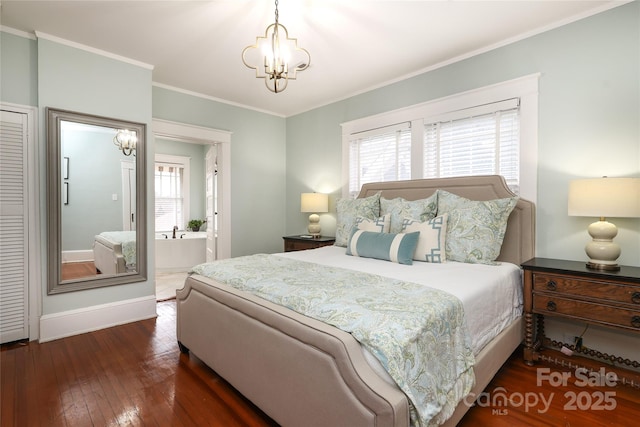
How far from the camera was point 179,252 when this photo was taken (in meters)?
5.36

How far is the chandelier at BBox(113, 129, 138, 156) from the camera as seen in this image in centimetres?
309

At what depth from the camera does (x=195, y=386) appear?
1.99 metres

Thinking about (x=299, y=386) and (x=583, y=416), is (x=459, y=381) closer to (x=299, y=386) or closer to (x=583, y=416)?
(x=299, y=386)

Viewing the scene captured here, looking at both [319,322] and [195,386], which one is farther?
[195,386]

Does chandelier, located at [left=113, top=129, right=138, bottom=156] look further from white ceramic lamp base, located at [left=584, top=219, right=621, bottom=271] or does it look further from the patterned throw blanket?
white ceramic lamp base, located at [left=584, top=219, right=621, bottom=271]

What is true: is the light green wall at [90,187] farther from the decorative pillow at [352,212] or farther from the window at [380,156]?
the window at [380,156]

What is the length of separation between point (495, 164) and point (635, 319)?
1.48 meters

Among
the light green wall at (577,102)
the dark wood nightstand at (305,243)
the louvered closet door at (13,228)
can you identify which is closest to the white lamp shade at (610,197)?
the light green wall at (577,102)

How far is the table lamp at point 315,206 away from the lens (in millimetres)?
4152

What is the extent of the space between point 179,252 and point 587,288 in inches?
211

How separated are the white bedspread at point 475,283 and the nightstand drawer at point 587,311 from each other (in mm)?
171

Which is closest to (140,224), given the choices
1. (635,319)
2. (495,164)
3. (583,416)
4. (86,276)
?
(86,276)

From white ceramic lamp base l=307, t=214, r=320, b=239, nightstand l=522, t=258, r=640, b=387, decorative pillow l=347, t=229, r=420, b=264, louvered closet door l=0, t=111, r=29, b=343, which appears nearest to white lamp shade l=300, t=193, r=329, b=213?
white ceramic lamp base l=307, t=214, r=320, b=239

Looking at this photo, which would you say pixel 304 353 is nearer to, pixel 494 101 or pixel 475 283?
pixel 475 283
